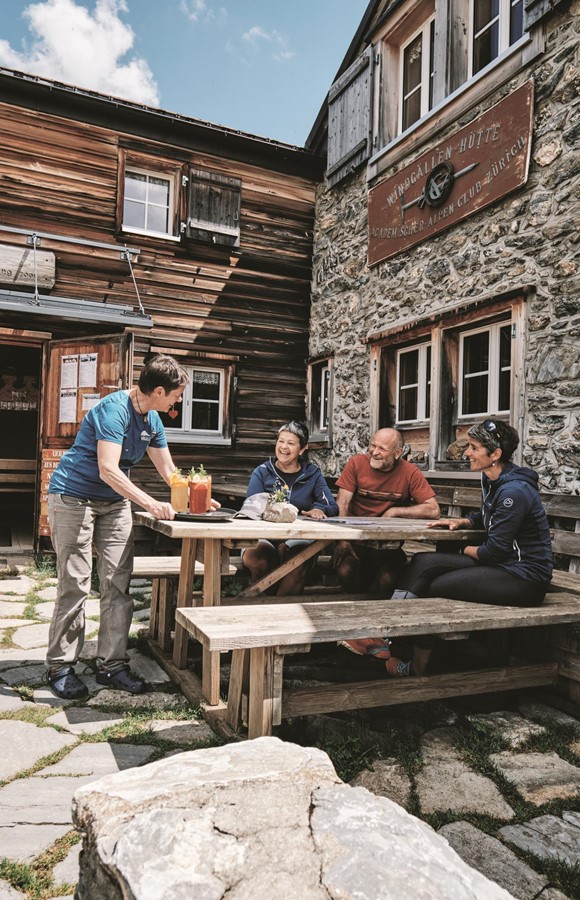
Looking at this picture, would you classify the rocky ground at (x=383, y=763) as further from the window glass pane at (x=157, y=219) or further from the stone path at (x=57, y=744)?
the window glass pane at (x=157, y=219)

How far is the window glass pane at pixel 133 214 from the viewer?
29.4ft

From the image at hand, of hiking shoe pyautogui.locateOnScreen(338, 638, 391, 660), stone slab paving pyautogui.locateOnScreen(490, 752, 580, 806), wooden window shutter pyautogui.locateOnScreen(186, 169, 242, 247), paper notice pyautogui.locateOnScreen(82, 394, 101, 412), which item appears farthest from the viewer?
wooden window shutter pyautogui.locateOnScreen(186, 169, 242, 247)

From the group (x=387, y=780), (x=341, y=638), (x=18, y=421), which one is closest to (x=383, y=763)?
(x=387, y=780)

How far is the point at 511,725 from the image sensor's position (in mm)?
3410

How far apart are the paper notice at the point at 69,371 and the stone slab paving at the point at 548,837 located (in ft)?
23.0

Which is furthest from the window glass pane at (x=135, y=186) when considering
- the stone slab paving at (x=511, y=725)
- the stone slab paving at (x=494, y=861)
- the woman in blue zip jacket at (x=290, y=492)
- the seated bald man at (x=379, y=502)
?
the stone slab paving at (x=494, y=861)

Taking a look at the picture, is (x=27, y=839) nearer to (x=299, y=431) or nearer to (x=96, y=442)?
(x=96, y=442)

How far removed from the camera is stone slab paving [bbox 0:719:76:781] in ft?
9.11

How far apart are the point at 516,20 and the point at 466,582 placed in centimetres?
570

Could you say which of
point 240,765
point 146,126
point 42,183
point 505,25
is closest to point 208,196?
point 146,126

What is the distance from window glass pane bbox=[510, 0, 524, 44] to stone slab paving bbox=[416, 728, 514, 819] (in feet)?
21.1

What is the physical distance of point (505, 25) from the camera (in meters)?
6.32

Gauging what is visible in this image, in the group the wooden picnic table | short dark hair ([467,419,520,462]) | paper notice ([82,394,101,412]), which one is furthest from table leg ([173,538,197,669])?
paper notice ([82,394,101,412])

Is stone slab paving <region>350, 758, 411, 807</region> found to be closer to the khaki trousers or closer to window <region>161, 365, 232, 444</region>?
the khaki trousers
